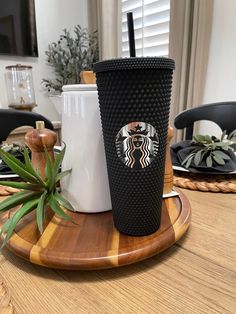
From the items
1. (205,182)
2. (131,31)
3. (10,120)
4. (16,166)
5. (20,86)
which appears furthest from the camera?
(20,86)

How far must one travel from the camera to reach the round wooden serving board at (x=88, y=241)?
0.36 metres

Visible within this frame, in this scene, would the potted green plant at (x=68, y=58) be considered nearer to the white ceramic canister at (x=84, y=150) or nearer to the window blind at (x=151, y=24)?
the window blind at (x=151, y=24)

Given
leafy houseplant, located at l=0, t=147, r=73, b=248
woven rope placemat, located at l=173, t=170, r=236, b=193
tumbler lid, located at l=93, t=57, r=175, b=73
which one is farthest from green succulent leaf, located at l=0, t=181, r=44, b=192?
woven rope placemat, located at l=173, t=170, r=236, b=193

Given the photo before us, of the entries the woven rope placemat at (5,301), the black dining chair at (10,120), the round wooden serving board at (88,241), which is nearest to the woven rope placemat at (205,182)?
the round wooden serving board at (88,241)

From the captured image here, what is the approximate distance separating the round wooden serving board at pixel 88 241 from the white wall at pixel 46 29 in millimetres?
2370

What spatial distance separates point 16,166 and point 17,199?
6 cm

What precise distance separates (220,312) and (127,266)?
136 mm

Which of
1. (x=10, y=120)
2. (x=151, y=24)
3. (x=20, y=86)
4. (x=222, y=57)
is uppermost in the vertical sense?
(x=151, y=24)

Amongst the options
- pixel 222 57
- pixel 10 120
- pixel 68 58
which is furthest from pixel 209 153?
pixel 68 58

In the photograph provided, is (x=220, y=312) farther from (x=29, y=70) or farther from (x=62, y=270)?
(x=29, y=70)

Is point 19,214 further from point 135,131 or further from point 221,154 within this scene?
point 221,154

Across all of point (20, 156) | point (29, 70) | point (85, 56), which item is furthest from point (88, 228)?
point (85, 56)

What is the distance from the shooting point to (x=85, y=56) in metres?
2.64

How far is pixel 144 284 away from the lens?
0.34 metres
